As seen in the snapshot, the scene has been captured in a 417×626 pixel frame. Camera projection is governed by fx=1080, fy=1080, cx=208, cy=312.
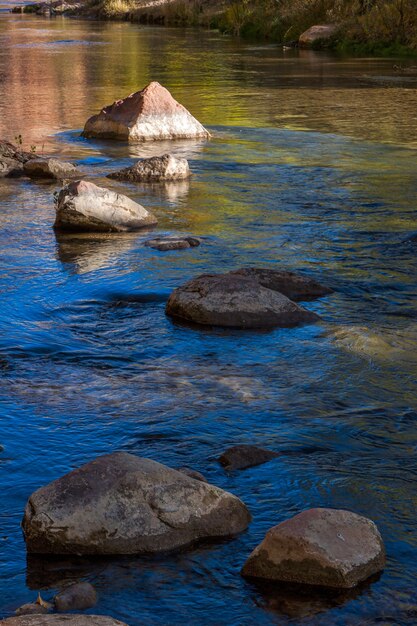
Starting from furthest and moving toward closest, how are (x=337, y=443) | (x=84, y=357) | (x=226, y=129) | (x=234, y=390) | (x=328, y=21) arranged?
1. (x=328, y=21)
2. (x=226, y=129)
3. (x=84, y=357)
4. (x=234, y=390)
5. (x=337, y=443)

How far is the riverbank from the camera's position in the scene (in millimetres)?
36875

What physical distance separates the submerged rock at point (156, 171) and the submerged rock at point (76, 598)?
10.8 m

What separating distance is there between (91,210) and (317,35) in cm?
3026

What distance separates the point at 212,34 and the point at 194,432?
46368mm

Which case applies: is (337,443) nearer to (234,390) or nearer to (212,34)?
(234,390)

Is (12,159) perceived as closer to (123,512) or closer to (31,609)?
(123,512)

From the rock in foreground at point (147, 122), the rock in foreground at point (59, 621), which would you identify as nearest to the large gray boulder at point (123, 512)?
the rock in foreground at point (59, 621)

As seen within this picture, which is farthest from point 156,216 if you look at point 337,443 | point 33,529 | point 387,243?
point 33,529

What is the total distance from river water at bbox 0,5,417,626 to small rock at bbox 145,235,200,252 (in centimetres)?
13

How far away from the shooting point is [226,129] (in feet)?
65.6

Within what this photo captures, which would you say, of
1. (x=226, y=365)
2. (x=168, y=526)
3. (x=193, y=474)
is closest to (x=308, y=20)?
(x=226, y=365)

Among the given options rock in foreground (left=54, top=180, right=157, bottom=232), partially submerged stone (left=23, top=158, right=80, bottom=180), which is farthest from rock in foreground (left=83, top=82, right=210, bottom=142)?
rock in foreground (left=54, top=180, right=157, bottom=232)

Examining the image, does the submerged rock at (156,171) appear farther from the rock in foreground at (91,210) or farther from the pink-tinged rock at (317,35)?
the pink-tinged rock at (317,35)

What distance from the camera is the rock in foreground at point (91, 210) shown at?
38.7 ft
